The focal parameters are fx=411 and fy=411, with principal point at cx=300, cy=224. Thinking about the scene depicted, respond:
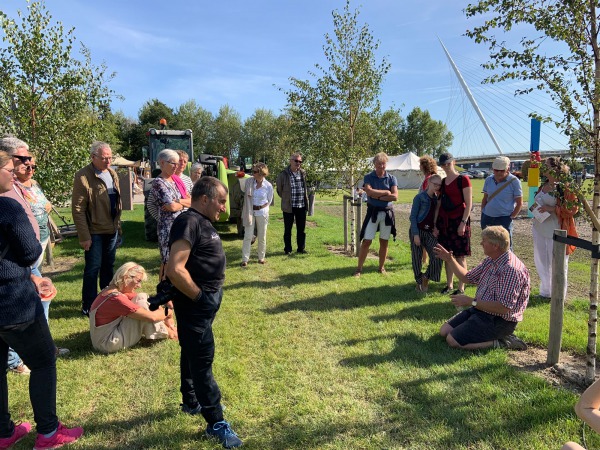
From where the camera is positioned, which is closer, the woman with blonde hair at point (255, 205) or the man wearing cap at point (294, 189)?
the woman with blonde hair at point (255, 205)

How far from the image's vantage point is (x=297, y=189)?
26.4 feet

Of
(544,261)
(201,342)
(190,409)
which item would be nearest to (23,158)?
(201,342)

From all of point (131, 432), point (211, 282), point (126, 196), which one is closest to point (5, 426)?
point (131, 432)

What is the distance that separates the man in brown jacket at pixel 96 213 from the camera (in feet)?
15.9

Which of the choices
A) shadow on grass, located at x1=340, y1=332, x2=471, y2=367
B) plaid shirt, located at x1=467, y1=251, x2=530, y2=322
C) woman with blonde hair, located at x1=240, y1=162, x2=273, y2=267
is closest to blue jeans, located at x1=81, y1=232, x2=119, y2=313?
woman with blonde hair, located at x1=240, y1=162, x2=273, y2=267

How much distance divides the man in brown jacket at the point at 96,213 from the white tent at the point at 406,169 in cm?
3853

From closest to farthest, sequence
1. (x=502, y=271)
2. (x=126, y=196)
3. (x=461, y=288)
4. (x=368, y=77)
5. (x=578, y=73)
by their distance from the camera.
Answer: (x=578, y=73), (x=502, y=271), (x=461, y=288), (x=368, y=77), (x=126, y=196)

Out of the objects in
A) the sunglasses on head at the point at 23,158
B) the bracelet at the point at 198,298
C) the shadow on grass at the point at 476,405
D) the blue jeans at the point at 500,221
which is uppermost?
the sunglasses on head at the point at 23,158

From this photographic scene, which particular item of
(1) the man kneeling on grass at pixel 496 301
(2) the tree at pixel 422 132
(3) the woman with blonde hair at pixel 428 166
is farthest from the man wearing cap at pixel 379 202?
(2) the tree at pixel 422 132

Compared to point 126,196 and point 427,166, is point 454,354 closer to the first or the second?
point 427,166

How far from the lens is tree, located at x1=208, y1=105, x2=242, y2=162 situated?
4681 cm

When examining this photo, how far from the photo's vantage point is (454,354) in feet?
12.8

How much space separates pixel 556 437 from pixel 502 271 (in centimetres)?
158

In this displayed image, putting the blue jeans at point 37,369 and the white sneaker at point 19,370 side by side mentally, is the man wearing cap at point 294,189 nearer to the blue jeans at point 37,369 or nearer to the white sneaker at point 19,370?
the white sneaker at point 19,370
